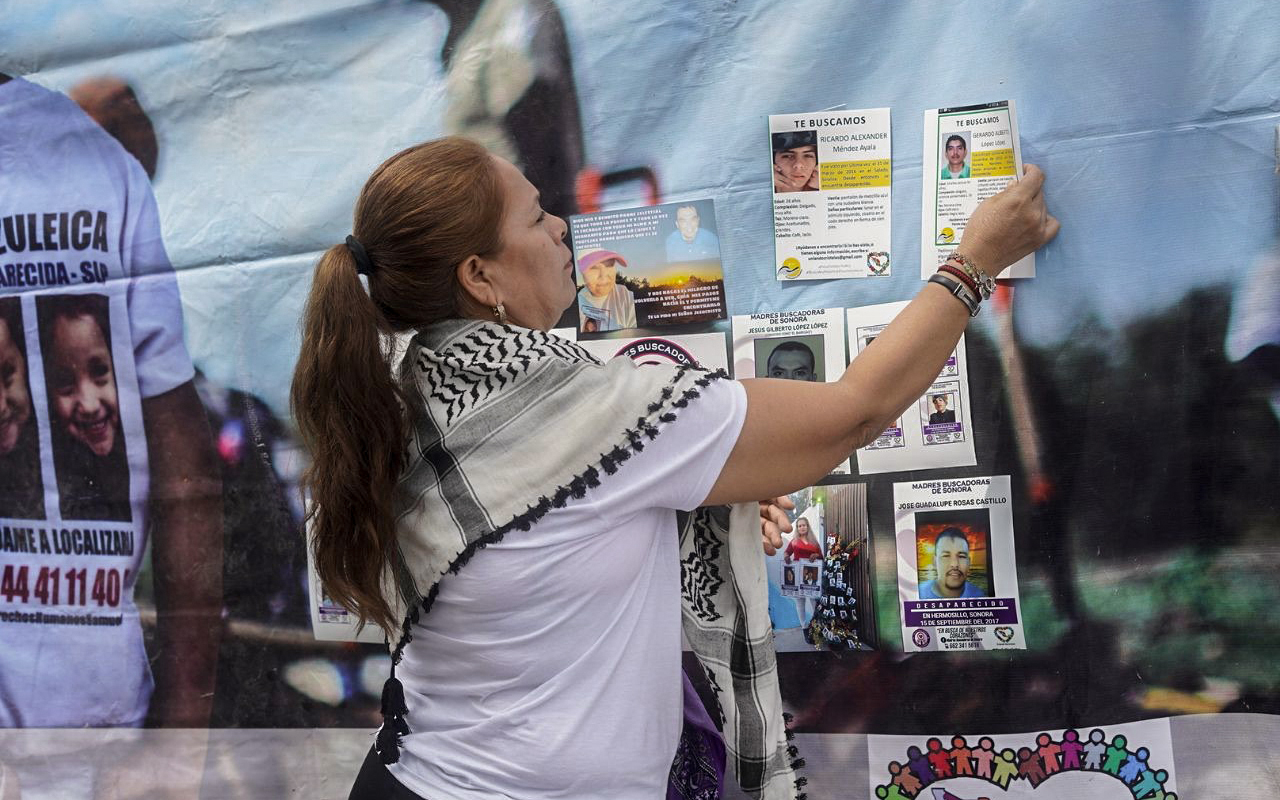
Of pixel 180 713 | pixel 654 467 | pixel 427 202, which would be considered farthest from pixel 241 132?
pixel 654 467

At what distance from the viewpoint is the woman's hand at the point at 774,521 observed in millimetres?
1661

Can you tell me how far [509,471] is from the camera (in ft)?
3.86

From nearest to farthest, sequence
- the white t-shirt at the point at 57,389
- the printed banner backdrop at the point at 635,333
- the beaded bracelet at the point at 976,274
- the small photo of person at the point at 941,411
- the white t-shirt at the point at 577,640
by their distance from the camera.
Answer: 1. the white t-shirt at the point at 577,640
2. the beaded bracelet at the point at 976,274
3. the printed banner backdrop at the point at 635,333
4. the small photo of person at the point at 941,411
5. the white t-shirt at the point at 57,389

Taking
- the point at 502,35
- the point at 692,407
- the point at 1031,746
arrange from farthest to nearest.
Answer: the point at 502,35 → the point at 1031,746 → the point at 692,407

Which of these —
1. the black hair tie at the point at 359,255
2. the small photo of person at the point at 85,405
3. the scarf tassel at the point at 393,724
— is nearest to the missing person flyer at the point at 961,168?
the black hair tie at the point at 359,255

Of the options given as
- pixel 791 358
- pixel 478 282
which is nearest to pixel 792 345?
pixel 791 358

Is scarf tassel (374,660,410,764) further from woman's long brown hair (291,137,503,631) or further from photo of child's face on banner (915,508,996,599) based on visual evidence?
photo of child's face on banner (915,508,996,599)

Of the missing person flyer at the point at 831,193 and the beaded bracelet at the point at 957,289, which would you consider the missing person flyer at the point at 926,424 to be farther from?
the beaded bracelet at the point at 957,289

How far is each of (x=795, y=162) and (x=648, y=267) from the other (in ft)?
0.99

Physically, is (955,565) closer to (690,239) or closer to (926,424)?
(926,424)

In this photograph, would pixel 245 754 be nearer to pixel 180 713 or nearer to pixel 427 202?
pixel 180 713

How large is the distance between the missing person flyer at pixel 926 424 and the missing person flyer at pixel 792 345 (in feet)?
0.10

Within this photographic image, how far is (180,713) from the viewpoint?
2.18 meters

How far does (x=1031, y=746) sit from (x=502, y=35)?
1491 mm
